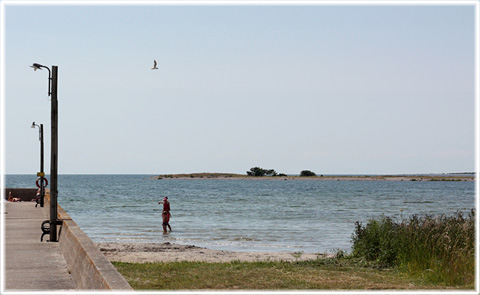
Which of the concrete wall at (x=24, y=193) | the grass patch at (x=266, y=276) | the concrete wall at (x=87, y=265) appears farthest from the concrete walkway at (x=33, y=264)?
the concrete wall at (x=24, y=193)

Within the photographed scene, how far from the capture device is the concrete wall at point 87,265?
895 cm

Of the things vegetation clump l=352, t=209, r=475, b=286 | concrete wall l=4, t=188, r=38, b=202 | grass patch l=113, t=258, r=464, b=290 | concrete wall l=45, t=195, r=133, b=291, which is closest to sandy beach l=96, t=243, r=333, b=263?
grass patch l=113, t=258, r=464, b=290

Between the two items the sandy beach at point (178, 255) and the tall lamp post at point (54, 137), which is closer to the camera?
the tall lamp post at point (54, 137)

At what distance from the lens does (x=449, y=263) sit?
46.9 ft

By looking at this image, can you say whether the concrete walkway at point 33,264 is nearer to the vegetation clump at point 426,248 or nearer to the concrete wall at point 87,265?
the concrete wall at point 87,265

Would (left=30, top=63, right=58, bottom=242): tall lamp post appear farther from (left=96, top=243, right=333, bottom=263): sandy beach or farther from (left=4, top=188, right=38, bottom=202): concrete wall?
(left=4, top=188, right=38, bottom=202): concrete wall

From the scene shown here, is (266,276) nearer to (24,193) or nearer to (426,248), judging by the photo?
(426,248)

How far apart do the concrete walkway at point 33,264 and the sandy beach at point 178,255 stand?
277cm

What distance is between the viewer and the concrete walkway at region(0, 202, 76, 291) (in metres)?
11.9

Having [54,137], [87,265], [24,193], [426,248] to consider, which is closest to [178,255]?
[54,137]

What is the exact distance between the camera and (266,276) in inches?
605

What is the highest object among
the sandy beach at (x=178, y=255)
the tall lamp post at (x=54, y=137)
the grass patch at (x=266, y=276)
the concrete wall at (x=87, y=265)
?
the tall lamp post at (x=54, y=137)

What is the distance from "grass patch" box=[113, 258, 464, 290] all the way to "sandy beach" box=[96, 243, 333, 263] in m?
2.38

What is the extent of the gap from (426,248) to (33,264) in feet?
31.0
